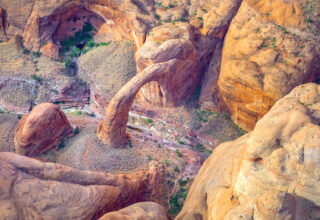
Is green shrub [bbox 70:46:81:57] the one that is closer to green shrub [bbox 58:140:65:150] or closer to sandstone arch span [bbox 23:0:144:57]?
sandstone arch span [bbox 23:0:144:57]

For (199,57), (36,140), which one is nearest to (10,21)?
(36,140)

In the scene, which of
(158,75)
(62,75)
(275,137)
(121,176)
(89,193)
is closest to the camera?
(275,137)

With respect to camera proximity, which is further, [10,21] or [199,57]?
[10,21]

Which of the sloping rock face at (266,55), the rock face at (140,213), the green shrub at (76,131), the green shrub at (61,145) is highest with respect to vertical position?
the sloping rock face at (266,55)

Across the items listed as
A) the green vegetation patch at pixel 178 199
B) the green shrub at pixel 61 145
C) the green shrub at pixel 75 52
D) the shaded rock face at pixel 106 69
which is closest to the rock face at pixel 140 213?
the green vegetation patch at pixel 178 199

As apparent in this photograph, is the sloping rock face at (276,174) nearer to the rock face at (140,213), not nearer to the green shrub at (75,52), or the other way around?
the rock face at (140,213)

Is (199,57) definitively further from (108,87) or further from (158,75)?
(108,87)
